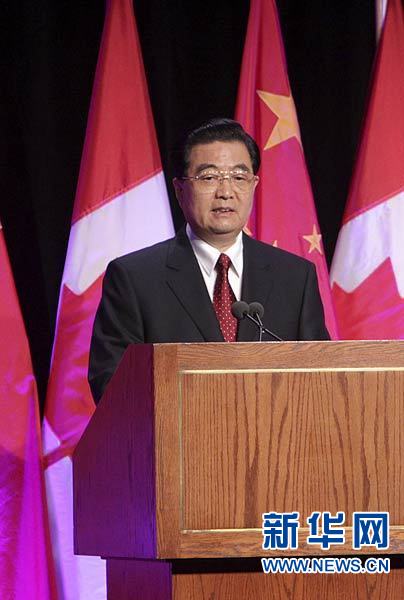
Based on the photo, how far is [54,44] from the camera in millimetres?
4152

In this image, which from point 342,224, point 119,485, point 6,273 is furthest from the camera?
point 342,224

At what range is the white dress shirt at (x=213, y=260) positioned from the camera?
2760 mm

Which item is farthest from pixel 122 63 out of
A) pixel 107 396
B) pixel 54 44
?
pixel 107 396

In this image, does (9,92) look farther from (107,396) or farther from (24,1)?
(107,396)

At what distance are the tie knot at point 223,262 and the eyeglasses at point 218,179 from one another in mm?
205

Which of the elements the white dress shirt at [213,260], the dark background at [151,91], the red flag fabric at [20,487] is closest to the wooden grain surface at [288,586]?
the white dress shirt at [213,260]

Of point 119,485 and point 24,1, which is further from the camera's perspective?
point 24,1

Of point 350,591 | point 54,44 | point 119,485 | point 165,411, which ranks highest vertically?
point 54,44

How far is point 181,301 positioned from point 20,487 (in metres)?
1.34

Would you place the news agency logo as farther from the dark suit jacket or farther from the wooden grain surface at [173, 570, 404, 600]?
the dark suit jacket

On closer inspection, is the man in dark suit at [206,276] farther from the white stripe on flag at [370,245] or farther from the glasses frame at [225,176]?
the white stripe on flag at [370,245]

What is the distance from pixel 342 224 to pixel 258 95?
58cm

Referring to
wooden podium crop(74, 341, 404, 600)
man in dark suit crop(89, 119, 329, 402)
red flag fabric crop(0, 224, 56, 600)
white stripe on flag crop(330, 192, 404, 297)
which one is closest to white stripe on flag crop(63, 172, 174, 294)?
red flag fabric crop(0, 224, 56, 600)

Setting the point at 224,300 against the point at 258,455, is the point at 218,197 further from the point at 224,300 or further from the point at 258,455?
the point at 258,455
